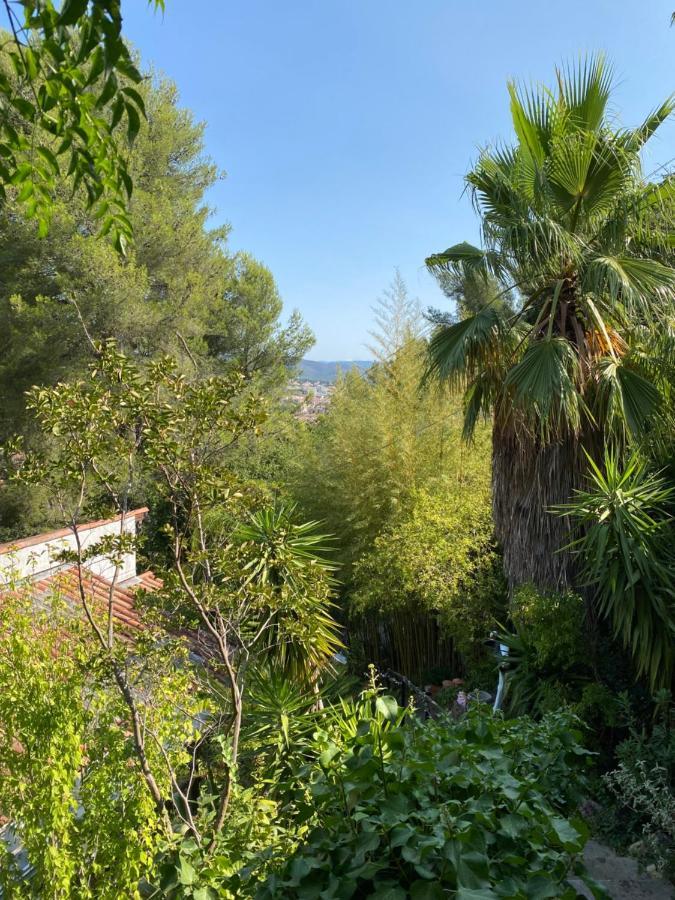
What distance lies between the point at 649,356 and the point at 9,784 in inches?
174

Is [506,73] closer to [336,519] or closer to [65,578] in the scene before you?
[65,578]

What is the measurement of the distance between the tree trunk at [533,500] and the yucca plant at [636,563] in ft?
1.82

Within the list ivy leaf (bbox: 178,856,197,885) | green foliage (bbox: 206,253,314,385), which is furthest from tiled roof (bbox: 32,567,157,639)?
green foliage (bbox: 206,253,314,385)

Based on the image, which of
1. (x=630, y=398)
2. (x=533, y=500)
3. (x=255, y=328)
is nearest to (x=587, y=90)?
(x=630, y=398)

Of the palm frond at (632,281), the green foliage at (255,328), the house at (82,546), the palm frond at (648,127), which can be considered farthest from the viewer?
the green foliage at (255,328)

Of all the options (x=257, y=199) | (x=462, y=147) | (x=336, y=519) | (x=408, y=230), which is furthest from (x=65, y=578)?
(x=257, y=199)

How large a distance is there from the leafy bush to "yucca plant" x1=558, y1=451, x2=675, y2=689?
8.74 ft

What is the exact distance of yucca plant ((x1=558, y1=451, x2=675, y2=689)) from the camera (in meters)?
3.88

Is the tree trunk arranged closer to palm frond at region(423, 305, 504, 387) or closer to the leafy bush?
palm frond at region(423, 305, 504, 387)

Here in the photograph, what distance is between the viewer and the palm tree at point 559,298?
165 inches

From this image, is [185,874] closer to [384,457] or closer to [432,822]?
[432,822]

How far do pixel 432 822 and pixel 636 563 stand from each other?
3.31m

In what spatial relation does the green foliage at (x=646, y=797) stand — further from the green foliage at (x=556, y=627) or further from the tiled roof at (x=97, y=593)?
the tiled roof at (x=97, y=593)

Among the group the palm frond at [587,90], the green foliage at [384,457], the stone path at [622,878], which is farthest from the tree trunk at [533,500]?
the palm frond at [587,90]
